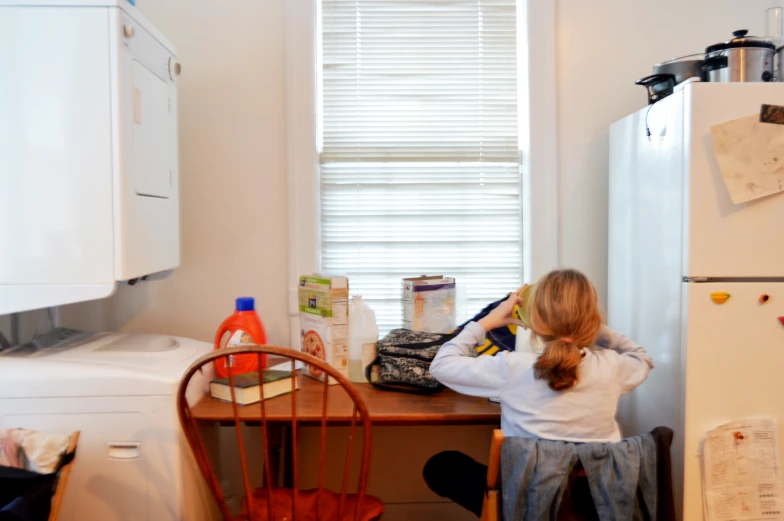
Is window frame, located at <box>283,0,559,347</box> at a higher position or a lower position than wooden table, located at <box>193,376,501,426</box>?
higher

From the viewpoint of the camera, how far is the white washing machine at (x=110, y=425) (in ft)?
5.43

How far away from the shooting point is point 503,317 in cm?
181

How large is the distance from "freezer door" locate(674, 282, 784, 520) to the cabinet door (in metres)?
1.53

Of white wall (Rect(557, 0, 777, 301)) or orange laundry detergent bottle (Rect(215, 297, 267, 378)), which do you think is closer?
orange laundry detergent bottle (Rect(215, 297, 267, 378))

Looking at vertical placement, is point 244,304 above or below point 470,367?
above

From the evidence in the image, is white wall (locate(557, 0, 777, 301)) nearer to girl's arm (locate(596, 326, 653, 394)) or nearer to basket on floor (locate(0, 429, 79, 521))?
girl's arm (locate(596, 326, 653, 394))

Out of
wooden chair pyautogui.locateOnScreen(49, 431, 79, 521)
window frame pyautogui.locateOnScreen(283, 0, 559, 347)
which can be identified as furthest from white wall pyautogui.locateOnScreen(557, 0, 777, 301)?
wooden chair pyautogui.locateOnScreen(49, 431, 79, 521)

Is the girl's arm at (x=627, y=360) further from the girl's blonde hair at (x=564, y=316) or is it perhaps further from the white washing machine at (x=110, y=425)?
the white washing machine at (x=110, y=425)

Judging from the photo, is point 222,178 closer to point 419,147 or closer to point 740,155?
point 419,147

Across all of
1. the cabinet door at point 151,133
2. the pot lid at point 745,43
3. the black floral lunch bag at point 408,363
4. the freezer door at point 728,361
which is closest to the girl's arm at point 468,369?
the black floral lunch bag at point 408,363

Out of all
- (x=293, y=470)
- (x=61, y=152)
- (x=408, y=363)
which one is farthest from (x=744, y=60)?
(x=61, y=152)

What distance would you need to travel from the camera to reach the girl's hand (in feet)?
5.89

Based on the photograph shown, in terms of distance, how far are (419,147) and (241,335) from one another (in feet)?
3.13

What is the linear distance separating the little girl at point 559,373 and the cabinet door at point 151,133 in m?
0.99
